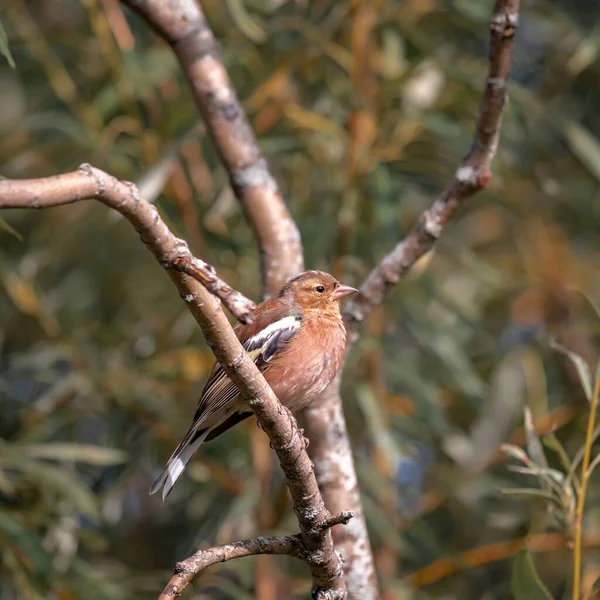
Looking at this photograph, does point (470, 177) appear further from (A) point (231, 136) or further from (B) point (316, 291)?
(B) point (316, 291)

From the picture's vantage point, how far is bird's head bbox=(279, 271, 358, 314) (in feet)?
15.6

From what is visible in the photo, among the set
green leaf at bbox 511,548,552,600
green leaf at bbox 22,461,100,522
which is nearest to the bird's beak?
green leaf at bbox 22,461,100,522

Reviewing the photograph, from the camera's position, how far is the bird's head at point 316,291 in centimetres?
477

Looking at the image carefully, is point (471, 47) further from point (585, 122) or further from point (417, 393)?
point (417, 393)

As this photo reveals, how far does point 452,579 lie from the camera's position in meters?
6.03

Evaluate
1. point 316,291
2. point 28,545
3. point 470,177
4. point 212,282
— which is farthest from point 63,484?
point 212,282

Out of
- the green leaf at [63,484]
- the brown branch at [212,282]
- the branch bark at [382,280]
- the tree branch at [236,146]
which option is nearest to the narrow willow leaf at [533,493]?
the branch bark at [382,280]

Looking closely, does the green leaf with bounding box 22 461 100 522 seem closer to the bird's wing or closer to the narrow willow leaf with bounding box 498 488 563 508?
the bird's wing

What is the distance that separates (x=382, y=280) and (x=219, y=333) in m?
1.76

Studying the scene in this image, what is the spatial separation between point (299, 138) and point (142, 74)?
3.26ft

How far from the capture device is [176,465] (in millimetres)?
4387

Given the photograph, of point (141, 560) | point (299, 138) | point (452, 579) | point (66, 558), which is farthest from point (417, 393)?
→ point (141, 560)

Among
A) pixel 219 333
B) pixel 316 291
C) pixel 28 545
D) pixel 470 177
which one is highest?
pixel 316 291

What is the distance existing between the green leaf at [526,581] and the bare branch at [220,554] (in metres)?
0.76
